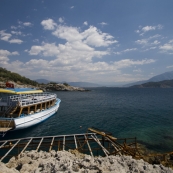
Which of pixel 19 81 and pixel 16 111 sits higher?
pixel 19 81

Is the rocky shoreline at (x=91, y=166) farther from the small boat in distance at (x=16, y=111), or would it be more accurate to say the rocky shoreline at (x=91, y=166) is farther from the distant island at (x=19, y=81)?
the distant island at (x=19, y=81)

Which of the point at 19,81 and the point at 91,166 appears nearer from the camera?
the point at 91,166

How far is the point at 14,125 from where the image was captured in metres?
27.6

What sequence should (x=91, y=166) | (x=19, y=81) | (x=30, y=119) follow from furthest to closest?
(x=19, y=81)
(x=30, y=119)
(x=91, y=166)

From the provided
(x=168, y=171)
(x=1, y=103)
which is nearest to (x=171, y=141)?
(x=168, y=171)

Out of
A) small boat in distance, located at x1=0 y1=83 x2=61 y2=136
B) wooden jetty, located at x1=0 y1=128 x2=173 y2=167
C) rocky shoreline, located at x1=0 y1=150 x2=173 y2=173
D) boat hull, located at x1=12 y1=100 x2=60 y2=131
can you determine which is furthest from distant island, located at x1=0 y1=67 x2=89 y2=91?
rocky shoreline, located at x1=0 y1=150 x2=173 y2=173

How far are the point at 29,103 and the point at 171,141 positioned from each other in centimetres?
2996

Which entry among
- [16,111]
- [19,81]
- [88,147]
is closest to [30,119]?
[16,111]

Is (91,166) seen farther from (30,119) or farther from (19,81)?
(19,81)

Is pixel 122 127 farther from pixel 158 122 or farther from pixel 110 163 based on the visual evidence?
pixel 110 163

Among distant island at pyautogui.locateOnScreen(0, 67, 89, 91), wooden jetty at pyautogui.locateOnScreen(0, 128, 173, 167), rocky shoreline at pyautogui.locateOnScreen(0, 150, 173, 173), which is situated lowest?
wooden jetty at pyautogui.locateOnScreen(0, 128, 173, 167)

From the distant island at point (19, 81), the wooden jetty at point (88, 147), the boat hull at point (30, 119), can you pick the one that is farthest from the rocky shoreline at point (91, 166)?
the distant island at point (19, 81)

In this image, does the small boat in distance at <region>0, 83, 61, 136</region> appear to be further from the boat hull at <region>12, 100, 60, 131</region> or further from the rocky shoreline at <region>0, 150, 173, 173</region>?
the rocky shoreline at <region>0, 150, 173, 173</region>

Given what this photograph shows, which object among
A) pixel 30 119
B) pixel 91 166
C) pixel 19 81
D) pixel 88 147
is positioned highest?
pixel 19 81
